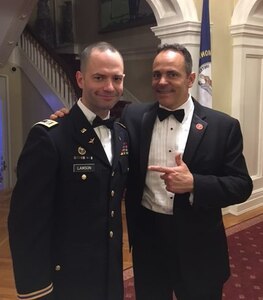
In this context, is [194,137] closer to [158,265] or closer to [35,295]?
[158,265]

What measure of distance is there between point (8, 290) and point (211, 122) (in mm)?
1984

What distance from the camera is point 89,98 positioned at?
1400 millimetres

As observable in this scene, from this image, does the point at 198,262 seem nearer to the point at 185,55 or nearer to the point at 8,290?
the point at 185,55

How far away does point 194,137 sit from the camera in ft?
5.41

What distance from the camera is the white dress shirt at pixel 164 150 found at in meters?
1.68

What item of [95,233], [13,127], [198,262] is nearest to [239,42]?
[198,262]

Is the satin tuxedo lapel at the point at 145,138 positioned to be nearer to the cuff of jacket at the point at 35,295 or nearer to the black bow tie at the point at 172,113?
the black bow tie at the point at 172,113

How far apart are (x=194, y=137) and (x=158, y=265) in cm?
61

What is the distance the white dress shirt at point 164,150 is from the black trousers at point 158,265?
57mm

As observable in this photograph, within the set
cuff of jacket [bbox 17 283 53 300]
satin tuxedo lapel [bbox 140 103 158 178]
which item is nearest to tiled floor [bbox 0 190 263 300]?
cuff of jacket [bbox 17 283 53 300]

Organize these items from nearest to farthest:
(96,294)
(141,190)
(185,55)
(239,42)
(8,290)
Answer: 1. (96,294)
2. (185,55)
3. (141,190)
4. (8,290)
5. (239,42)

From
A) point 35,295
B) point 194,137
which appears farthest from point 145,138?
point 35,295

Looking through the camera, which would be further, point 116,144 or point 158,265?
point 158,265

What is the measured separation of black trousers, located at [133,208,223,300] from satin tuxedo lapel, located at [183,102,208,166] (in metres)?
0.28
